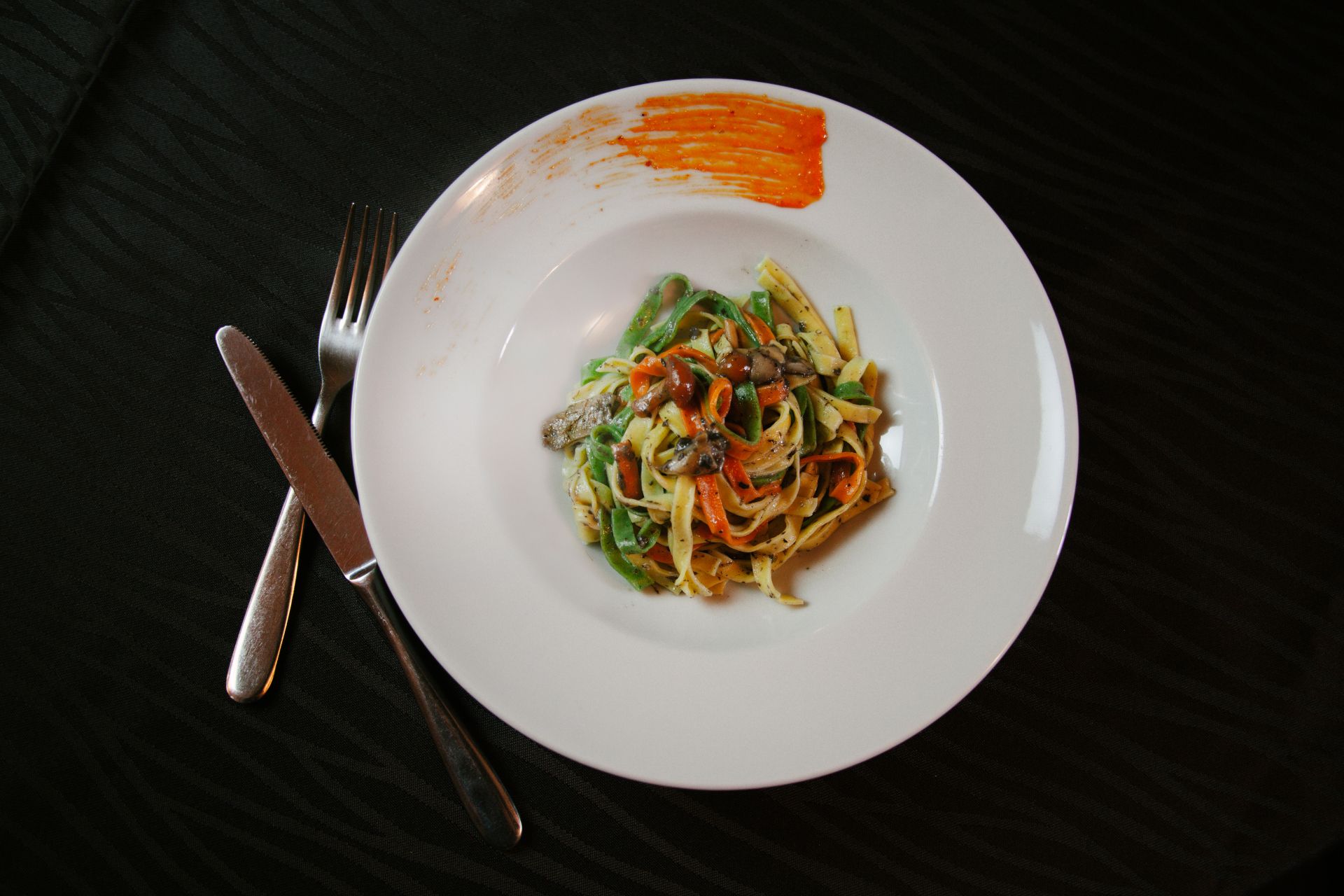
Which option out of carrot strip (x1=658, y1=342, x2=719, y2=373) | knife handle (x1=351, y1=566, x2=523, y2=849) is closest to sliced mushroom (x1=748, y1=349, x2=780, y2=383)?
carrot strip (x1=658, y1=342, x2=719, y2=373)

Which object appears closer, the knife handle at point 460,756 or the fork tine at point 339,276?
the knife handle at point 460,756

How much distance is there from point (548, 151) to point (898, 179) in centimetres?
116

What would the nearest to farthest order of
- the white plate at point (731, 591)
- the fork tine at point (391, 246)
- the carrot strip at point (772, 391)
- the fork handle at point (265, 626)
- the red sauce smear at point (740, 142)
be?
the white plate at point (731, 591) < the red sauce smear at point (740, 142) < the carrot strip at point (772, 391) < the fork handle at point (265, 626) < the fork tine at point (391, 246)

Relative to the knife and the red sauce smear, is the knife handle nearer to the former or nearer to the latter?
the knife

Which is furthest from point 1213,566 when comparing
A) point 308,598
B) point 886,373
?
point 308,598

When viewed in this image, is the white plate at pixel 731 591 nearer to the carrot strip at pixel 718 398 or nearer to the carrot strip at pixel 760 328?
the carrot strip at pixel 760 328

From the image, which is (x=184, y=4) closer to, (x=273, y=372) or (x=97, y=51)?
(x=97, y=51)

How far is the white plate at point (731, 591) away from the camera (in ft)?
8.13

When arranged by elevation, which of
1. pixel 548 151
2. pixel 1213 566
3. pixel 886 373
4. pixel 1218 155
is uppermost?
pixel 1218 155

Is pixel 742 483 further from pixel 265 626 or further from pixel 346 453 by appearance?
pixel 265 626

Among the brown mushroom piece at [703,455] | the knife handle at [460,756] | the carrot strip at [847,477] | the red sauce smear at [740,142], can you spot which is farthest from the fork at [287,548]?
the carrot strip at [847,477]

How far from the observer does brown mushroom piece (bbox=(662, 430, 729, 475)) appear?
8.80 feet

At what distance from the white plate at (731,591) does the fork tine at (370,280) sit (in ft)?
1.38

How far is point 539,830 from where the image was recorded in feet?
Result: 9.46
